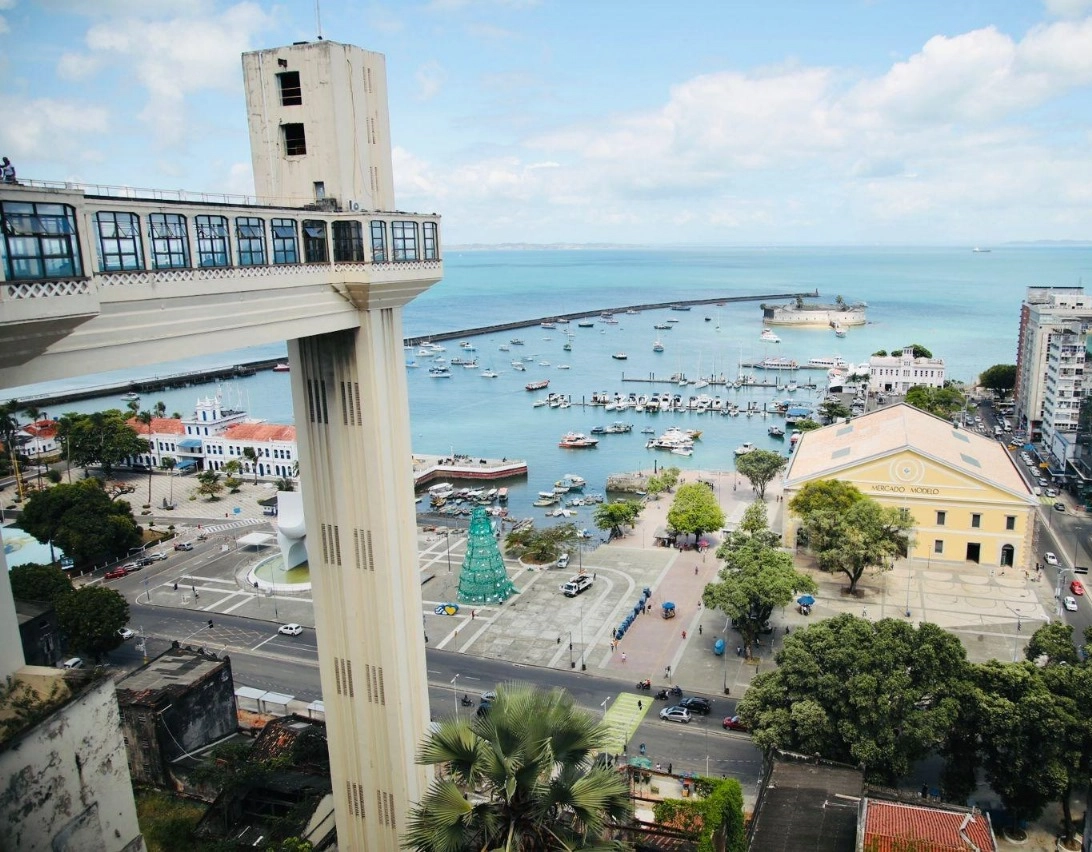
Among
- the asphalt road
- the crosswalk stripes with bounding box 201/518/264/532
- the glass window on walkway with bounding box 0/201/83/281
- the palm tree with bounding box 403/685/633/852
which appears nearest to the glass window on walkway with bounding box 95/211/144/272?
the glass window on walkway with bounding box 0/201/83/281

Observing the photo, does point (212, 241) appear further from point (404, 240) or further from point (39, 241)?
point (404, 240)

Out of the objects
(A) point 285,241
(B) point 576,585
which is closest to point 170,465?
(B) point 576,585

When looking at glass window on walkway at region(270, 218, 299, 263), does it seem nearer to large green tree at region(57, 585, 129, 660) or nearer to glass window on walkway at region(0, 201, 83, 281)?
glass window on walkway at region(0, 201, 83, 281)

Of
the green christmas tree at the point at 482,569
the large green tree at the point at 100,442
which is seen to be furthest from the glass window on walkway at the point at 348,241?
the large green tree at the point at 100,442

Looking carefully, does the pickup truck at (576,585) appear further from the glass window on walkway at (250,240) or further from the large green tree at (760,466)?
the glass window on walkway at (250,240)

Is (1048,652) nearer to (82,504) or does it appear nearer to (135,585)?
(135,585)

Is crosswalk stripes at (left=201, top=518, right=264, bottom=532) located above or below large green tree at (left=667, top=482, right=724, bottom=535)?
below
